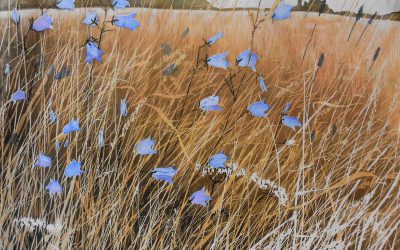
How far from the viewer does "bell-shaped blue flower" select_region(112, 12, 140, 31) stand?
1.55 metres

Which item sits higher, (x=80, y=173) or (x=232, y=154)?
(x=232, y=154)

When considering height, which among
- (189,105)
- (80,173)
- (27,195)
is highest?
(189,105)

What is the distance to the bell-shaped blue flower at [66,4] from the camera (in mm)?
1549

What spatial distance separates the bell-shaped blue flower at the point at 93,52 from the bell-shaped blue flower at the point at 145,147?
28 centimetres

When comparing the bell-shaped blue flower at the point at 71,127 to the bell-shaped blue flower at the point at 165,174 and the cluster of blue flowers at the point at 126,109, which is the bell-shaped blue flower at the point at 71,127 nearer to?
the cluster of blue flowers at the point at 126,109

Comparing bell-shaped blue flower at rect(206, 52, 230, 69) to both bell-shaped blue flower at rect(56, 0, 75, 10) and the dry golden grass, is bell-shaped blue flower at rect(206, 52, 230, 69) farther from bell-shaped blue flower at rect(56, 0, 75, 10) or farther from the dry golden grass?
bell-shaped blue flower at rect(56, 0, 75, 10)

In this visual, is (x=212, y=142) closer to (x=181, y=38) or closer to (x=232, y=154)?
(x=232, y=154)

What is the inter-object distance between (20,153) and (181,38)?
59 cm

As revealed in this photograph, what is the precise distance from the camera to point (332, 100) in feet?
5.05

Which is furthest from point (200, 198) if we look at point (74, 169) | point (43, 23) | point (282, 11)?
point (43, 23)

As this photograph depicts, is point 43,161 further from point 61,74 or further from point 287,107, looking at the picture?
point 287,107

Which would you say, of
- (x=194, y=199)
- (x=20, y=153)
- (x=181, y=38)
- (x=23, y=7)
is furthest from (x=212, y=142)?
(x=23, y=7)

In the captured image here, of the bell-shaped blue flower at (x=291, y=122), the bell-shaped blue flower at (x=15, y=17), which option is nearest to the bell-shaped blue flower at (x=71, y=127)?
the bell-shaped blue flower at (x=15, y=17)

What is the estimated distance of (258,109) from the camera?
4.99ft
